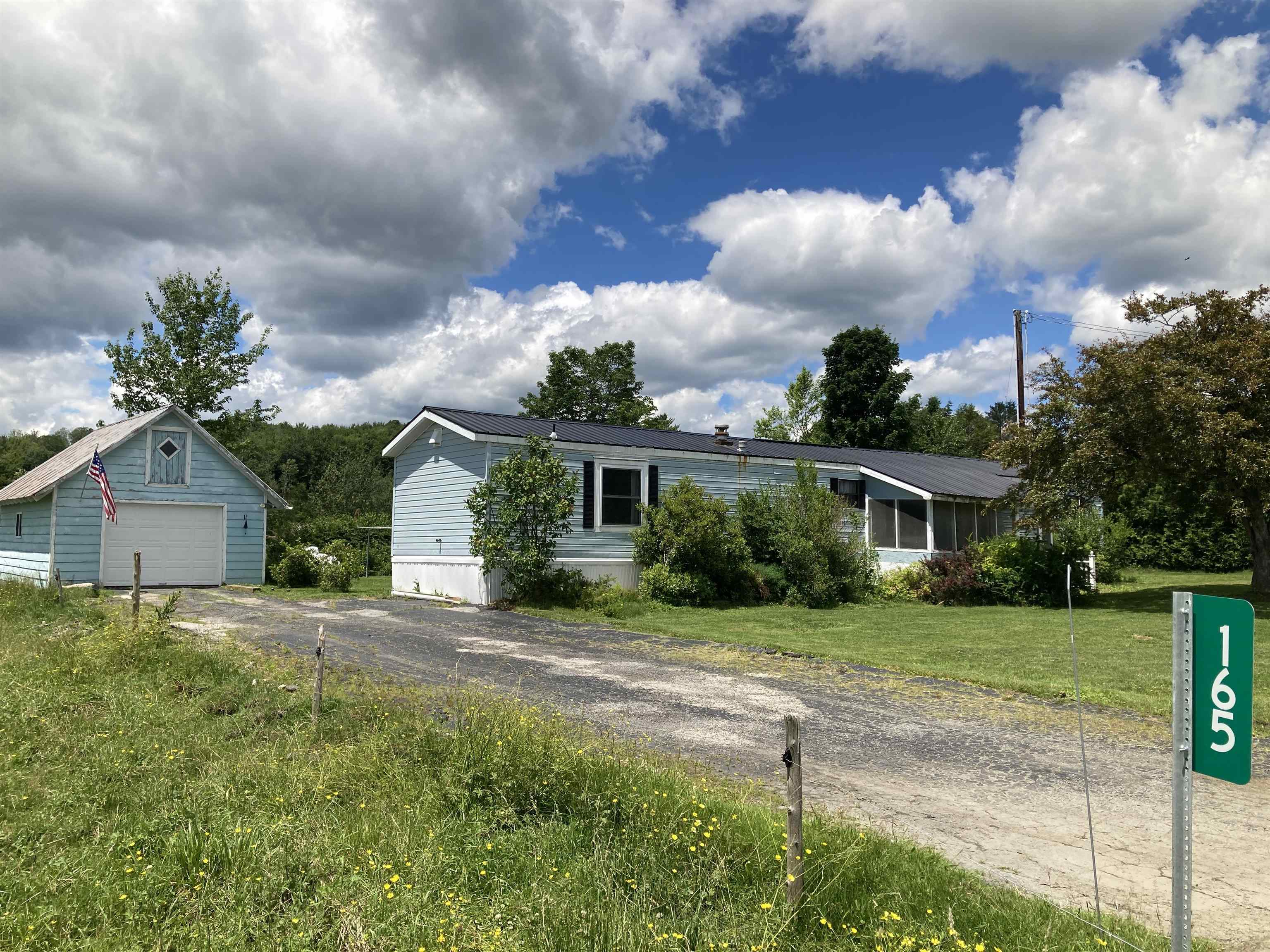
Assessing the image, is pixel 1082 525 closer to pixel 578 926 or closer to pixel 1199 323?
pixel 1199 323

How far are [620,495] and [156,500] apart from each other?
41.2 ft

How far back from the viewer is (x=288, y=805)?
15.2ft

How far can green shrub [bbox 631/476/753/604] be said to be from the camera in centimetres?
1791

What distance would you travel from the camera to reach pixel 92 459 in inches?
790

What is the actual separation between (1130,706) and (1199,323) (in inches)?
482

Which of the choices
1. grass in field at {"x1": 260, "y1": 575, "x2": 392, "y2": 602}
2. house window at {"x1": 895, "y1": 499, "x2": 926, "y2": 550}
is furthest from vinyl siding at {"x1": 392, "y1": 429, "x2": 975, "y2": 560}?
grass in field at {"x1": 260, "y1": 575, "x2": 392, "y2": 602}

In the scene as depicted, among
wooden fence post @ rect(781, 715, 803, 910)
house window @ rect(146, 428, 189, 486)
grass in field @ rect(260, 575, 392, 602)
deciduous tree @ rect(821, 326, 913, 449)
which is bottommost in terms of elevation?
grass in field @ rect(260, 575, 392, 602)

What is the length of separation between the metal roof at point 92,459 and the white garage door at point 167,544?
136 centimetres

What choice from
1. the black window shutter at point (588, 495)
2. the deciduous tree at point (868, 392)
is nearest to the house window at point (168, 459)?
the black window shutter at point (588, 495)

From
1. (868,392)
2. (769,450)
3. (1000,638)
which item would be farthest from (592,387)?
(1000,638)

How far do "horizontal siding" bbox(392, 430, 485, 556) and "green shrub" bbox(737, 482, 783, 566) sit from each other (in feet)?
20.6

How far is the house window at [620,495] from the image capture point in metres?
19.3

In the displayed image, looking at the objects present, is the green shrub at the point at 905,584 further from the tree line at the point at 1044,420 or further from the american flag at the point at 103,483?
the american flag at the point at 103,483

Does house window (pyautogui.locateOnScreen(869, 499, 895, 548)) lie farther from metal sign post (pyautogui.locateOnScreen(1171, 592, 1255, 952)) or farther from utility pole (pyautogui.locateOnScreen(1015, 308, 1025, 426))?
metal sign post (pyautogui.locateOnScreen(1171, 592, 1255, 952))
